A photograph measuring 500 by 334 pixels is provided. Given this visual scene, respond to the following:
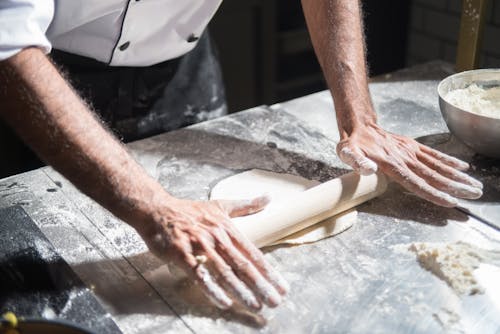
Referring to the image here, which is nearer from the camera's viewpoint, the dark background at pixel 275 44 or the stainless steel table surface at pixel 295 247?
the stainless steel table surface at pixel 295 247

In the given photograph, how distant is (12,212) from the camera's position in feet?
4.60

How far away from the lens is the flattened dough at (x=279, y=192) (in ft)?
4.42

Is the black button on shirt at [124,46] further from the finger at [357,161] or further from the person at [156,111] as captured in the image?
the finger at [357,161]

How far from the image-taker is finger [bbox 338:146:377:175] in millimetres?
1429

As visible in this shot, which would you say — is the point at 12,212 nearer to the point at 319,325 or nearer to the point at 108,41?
the point at 108,41

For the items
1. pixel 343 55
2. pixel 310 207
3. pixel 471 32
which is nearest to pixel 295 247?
pixel 310 207

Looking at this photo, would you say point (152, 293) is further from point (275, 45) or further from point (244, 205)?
point (275, 45)

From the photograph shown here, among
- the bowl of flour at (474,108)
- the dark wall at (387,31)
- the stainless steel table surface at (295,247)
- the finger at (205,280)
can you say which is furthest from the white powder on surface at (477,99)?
the dark wall at (387,31)

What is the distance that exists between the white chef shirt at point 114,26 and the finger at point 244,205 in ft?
1.68

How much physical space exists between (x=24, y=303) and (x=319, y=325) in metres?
0.56

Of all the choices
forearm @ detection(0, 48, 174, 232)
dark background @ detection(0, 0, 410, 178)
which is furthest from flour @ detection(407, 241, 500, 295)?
dark background @ detection(0, 0, 410, 178)

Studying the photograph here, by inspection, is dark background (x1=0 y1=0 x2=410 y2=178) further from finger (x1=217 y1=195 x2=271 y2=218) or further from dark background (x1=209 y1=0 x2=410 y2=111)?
finger (x1=217 y1=195 x2=271 y2=218)

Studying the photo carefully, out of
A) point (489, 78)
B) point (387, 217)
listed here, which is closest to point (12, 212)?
point (387, 217)

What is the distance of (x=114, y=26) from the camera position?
161cm
